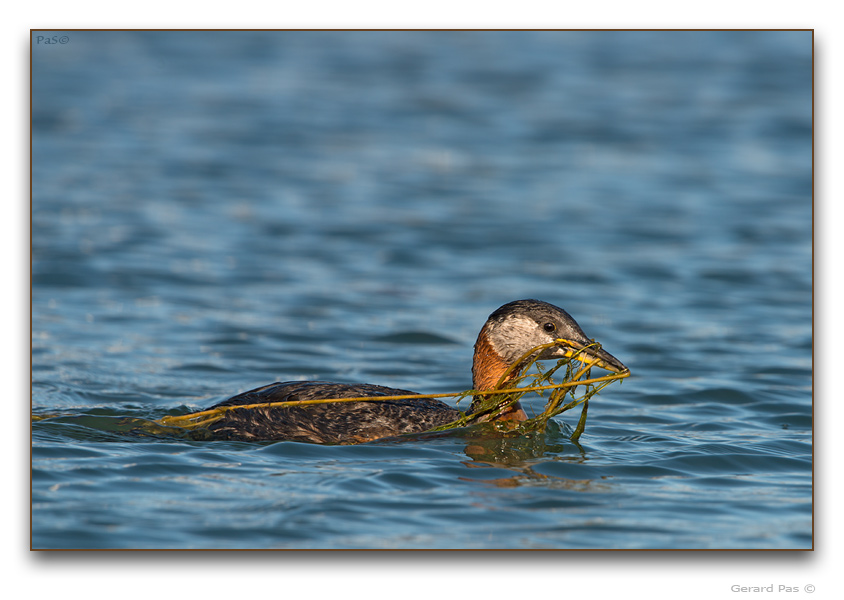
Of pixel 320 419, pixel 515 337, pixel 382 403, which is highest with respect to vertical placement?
pixel 515 337

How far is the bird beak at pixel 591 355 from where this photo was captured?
8.31 meters

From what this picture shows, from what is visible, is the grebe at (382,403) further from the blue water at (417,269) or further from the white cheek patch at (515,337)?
the blue water at (417,269)

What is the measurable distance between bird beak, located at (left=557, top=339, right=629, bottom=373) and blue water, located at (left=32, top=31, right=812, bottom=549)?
2.40 ft

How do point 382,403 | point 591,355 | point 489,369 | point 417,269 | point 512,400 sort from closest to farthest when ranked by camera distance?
point 591,355, point 512,400, point 382,403, point 489,369, point 417,269

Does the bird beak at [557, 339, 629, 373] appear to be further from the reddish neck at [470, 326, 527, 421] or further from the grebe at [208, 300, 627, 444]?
the reddish neck at [470, 326, 527, 421]

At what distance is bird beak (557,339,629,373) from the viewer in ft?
27.3

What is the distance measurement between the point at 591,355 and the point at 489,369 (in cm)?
93

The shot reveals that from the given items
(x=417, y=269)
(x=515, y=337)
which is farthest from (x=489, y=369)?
(x=417, y=269)

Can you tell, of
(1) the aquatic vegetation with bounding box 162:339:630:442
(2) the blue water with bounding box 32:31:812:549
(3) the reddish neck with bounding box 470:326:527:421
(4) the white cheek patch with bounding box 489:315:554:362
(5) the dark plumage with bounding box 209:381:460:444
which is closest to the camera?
(2) the blue water with bounding box 32:31:812:549

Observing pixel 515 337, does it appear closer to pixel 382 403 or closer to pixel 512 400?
pixel 512 400

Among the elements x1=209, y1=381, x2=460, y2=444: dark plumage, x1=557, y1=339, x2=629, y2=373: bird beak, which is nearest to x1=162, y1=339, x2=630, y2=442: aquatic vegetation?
x1=557, y1=339, x2=629, y2=373: bird beak

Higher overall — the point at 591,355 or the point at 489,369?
the point at 591,355

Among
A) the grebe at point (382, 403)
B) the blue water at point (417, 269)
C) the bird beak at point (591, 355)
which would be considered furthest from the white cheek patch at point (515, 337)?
the blue water at point (417, 269)

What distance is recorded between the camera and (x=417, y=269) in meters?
15.4
